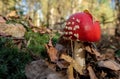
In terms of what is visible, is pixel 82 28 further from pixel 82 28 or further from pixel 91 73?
pixel 91 73

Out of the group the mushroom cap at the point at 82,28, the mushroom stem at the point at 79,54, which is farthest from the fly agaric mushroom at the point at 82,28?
the mushroom stem at the point at 79,54

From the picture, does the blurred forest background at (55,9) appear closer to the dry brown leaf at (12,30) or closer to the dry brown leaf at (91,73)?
the dry brown leaf at (91,73)

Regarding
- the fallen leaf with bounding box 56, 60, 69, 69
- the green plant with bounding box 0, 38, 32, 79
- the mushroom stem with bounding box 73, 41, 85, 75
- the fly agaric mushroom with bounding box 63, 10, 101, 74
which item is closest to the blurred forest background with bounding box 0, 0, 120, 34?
the fly agaric mushroom with bounding box 63, 10, 101, 74

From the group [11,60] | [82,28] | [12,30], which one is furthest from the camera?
[12,30]

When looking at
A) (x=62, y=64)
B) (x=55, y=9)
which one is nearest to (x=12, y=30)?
(x=62, y=64)

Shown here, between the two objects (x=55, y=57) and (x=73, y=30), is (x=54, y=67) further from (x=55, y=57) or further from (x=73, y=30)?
(x=73, y=30)

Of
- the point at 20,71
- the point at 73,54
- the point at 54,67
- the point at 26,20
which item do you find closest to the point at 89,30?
the point at 73,54

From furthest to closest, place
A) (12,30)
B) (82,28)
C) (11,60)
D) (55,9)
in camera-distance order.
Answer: (55,9) → (12,30) → (11,60) → (82,28)

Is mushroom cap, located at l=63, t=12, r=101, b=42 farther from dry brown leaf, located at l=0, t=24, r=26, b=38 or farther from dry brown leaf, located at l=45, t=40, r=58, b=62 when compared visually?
dry brown leaf, located at l=0, t=24, r=26, b=38
